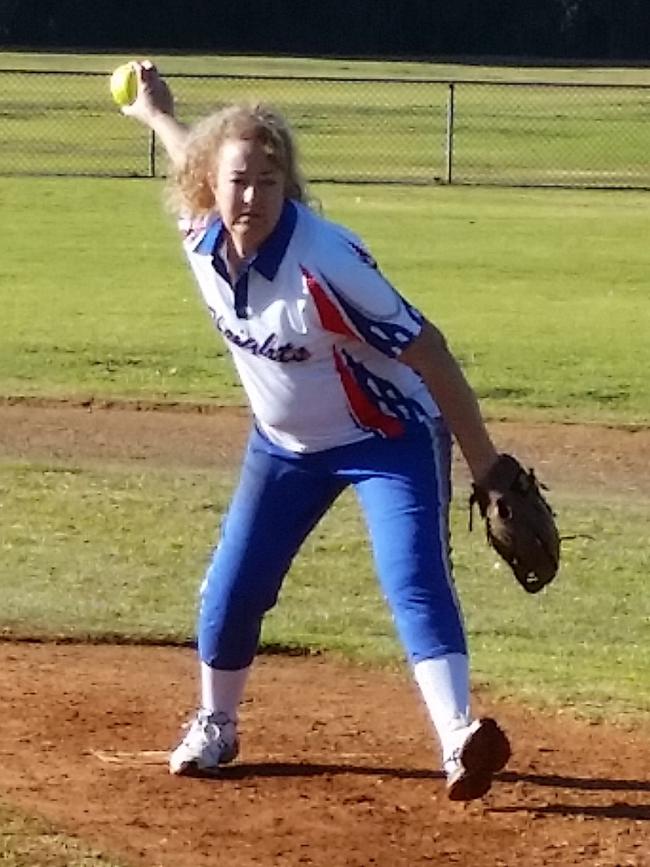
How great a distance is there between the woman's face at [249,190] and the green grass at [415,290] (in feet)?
22.6

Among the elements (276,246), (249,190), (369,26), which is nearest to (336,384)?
(276,246)

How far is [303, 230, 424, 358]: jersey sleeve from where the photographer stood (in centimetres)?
436

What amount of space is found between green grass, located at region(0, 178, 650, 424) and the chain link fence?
1.72 metres

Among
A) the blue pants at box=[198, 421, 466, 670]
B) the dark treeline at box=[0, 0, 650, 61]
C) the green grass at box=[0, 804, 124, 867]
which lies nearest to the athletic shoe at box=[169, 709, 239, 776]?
the blue pants at box=[198, 421, 466, 670]

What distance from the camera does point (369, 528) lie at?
474 centimetres

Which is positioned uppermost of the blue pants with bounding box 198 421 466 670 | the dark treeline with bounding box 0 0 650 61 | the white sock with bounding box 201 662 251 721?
the blue pants with bounding box 198 421 466 670

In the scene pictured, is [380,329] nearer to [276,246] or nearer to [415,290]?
[276,246]

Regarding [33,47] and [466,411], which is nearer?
[466,411]

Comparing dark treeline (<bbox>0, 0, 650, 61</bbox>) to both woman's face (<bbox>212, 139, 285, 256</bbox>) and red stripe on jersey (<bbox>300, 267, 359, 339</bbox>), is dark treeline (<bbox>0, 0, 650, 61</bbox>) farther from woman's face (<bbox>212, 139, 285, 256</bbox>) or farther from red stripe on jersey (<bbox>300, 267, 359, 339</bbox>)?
red stripe on jersey (<bbox>300, 267, 359, 339</bbox>)

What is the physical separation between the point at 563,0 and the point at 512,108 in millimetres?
23744

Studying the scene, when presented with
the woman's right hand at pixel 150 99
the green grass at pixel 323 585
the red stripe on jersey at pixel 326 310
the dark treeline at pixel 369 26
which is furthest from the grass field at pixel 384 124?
the red stripe on jersey at pixel 326 310

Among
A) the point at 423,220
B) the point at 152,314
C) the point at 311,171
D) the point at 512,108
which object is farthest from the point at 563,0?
the point at 152,314

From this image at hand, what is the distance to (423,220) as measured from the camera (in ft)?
68.9

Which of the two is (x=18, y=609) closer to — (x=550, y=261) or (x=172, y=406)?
(x=172, y=406)
